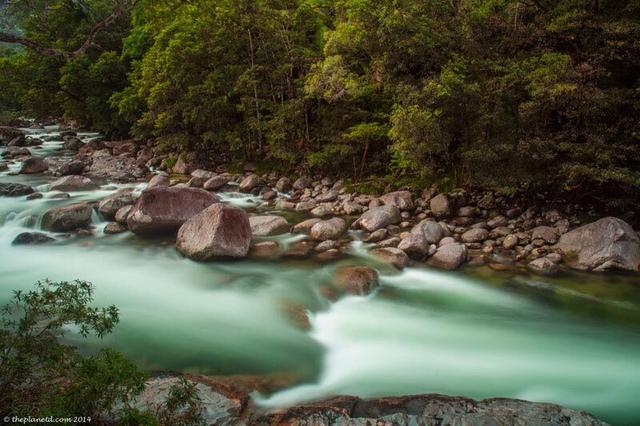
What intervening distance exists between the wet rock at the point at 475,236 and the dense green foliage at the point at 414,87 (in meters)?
1.25

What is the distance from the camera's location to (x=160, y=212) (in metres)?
11.5

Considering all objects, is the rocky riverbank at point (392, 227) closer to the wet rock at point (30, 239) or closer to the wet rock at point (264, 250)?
the wet rock at point (264, 250)

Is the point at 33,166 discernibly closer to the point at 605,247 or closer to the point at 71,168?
the point at 71,168

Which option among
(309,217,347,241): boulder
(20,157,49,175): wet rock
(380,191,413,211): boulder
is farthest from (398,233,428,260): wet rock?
(20,157,49,175): wet rock

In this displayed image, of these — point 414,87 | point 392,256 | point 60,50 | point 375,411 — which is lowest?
point 392,256

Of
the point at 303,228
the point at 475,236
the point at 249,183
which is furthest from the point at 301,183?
the point at 475,236

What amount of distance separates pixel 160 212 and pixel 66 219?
276 centimetres

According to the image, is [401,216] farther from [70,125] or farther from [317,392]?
[70,125]

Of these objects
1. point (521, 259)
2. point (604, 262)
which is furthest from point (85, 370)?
point (604, 262)

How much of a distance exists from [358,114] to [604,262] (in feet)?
29.2

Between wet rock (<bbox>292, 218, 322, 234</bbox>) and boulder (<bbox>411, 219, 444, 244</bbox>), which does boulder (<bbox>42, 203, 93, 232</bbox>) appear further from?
boulder (<bbox>411, 219, 444, 244</bbox>)

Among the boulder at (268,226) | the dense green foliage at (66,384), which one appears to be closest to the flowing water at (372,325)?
the boulder at (268,226)

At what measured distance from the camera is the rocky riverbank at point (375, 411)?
4.71 metres

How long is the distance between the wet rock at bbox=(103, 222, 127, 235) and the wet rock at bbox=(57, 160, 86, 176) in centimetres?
993
